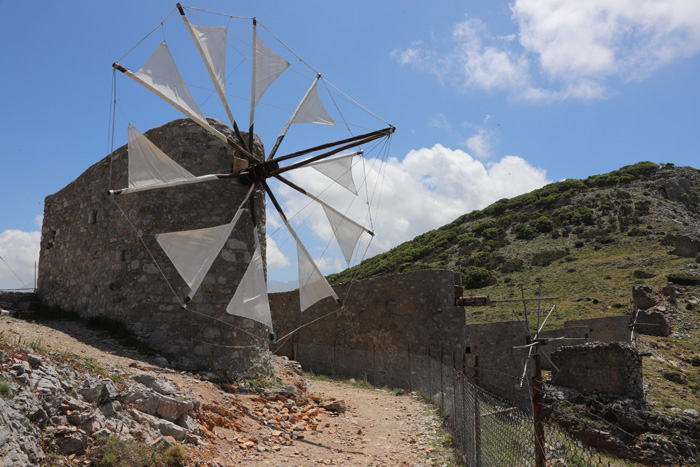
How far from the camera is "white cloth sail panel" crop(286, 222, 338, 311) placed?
1042cm

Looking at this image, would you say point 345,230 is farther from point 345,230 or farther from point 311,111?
point 311,111

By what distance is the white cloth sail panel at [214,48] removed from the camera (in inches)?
366

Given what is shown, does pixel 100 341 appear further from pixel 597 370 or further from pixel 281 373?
pixel 597 370

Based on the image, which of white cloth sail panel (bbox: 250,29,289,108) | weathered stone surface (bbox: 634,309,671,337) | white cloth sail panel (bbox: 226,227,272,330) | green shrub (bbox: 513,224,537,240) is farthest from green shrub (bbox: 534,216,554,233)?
white cloth sail panel (bbox: 226,227,272,330)

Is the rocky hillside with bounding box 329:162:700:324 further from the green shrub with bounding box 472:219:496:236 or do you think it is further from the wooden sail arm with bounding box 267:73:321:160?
the wooden sail arm with bounding box 267:73:321:160

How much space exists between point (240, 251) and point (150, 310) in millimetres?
1973

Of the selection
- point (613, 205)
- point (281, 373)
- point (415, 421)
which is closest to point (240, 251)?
point (281, 373)

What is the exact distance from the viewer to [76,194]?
474 inches

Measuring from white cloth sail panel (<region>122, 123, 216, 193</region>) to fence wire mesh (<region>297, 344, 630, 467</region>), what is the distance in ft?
18.3

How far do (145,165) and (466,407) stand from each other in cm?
616

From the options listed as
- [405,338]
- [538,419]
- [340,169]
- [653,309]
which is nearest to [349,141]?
[340,169]

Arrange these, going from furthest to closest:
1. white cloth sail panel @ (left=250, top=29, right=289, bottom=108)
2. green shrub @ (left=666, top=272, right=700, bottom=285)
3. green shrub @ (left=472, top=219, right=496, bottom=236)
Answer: green shrub @ (left=472, top=219, right=496, bottom=236), green shrub @ (left=666, top=272, right=700, bottom=285), white cloth sail panel @ (left=250, top=29, right=289, bottom=108)

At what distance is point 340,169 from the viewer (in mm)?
10836

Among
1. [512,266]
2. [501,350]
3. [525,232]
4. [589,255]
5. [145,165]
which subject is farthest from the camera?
[525,232]
